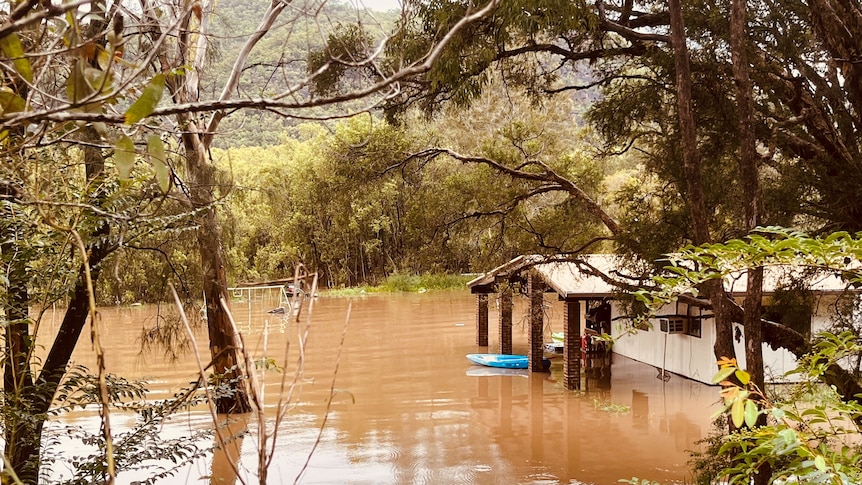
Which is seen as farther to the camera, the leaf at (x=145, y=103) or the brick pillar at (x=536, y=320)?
the brick pillar at (x=536, y=320)

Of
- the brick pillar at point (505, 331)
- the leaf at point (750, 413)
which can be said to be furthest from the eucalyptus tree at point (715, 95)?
the brick pillar at point (505, 331)

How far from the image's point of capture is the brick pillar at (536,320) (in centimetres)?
1508

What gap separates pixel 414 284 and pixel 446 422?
67.1ft

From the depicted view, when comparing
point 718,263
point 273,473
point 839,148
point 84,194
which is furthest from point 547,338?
point 718,263

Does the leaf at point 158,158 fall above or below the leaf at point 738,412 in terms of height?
above

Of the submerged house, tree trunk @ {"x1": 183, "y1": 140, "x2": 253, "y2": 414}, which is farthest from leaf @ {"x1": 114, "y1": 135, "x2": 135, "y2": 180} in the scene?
the submerged house

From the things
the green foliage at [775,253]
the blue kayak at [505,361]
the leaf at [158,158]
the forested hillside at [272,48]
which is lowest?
the blue kayak at [505,361]

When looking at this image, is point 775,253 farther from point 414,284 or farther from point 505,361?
point 414,284

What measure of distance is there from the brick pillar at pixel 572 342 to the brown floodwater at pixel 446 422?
30 centimetres

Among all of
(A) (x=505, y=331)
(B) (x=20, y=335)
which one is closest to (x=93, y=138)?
(B) (x=20, y=335)

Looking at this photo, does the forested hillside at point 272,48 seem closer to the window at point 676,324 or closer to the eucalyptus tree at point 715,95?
the eucalyptus tree at point 715,95

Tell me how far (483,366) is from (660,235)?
374 inches

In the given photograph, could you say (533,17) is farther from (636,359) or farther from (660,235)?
(636,359)

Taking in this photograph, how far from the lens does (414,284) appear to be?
3350cm
